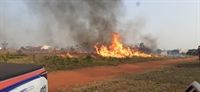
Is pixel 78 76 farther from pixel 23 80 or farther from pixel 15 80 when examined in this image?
pixel 15 80

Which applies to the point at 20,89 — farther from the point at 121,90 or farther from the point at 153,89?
the point at 153,89

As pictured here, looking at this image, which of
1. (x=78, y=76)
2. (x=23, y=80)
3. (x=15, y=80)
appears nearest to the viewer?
(x=15, y=80)

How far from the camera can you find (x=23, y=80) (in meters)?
2.46

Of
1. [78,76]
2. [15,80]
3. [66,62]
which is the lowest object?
[78,76]

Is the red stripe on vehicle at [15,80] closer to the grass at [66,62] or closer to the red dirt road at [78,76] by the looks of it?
the red dirt road at [78,76]

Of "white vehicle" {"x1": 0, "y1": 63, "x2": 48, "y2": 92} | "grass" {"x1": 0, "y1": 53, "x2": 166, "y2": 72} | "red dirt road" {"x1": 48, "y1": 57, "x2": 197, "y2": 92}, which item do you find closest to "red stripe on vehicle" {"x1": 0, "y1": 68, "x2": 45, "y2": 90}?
"white vehicle" {"x1": 0, "y1": 63, "x2": 48, "y2": 92}

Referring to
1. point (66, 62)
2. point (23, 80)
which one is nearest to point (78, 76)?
point (66, 62)

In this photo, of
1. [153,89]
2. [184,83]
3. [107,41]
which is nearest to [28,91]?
[153,89]

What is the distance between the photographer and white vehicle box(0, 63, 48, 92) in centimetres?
219

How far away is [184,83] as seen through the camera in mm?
9258

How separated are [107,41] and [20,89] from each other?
35600 millimetres

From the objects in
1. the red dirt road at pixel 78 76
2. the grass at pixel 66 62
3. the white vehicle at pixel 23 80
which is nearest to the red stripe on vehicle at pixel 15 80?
A: the white vehicle at pixel 23 80

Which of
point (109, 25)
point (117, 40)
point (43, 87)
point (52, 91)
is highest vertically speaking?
point (109, 25)

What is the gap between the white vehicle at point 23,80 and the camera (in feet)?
7.18
